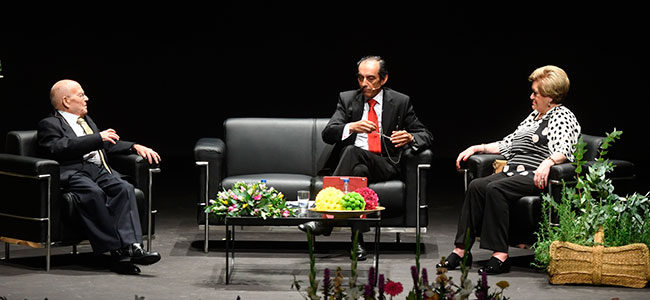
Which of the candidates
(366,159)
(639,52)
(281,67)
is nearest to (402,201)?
(366,159)

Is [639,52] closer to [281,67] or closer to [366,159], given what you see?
[281,67]

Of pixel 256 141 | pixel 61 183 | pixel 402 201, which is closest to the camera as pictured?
pixel 61 183

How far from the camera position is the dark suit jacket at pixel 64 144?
223 inches

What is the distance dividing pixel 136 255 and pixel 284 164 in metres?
1.51

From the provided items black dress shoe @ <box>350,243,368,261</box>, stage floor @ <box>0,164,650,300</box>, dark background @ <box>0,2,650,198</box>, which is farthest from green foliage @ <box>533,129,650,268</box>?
dark background @ <box>0,2,650,198</box>

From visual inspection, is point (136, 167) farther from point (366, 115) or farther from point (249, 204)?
point (366, 115)

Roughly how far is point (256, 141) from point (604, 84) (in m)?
5.97

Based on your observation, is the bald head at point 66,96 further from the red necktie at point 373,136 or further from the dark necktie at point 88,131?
the red necktie at point 373,136

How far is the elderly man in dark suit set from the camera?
218 inches

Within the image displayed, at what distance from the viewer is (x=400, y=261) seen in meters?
5.96

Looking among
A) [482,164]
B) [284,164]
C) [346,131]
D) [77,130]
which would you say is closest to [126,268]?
[77,130]

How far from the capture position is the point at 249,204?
5.24m

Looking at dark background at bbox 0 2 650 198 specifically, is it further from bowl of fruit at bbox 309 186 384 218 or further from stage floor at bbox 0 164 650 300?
bowl of fruit at bbox 309 186 384 218

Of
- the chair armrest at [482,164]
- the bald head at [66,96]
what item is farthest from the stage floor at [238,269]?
the bald head at [66,96]
